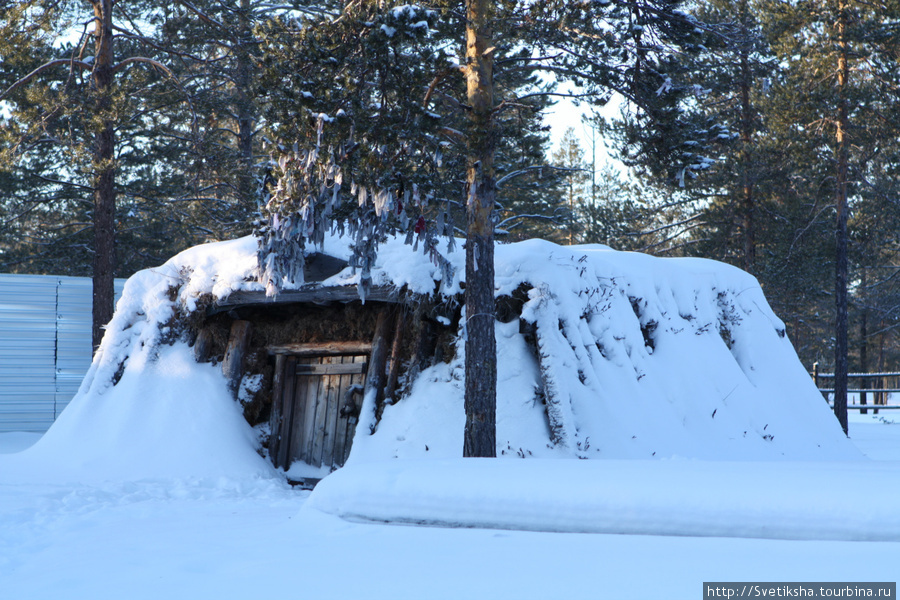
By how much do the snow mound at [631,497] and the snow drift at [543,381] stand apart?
3.06 meters

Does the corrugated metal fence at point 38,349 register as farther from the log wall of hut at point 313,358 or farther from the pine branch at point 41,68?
the log wall of hut at point 313,358

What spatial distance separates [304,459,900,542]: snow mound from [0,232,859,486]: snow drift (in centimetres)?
306

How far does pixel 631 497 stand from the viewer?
16.8 feet

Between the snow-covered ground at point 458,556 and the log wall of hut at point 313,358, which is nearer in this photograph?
the snow-covered ground at point 458,556

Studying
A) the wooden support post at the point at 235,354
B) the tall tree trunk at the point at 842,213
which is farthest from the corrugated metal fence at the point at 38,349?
the tall tree trunk at the point at 842,213

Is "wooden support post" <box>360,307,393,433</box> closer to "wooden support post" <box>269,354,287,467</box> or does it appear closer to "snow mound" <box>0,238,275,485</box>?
"wooden support post" <box>269,354,287,467</box>

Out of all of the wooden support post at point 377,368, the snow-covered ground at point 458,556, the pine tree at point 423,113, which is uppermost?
the pine tree at point 423,113

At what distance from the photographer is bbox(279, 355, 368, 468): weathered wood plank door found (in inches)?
428

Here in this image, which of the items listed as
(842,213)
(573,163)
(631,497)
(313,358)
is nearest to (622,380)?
(313,358)

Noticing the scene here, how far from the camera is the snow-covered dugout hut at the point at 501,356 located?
9.42 metres

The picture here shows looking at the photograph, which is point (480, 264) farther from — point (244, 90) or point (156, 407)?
point (244, 90)

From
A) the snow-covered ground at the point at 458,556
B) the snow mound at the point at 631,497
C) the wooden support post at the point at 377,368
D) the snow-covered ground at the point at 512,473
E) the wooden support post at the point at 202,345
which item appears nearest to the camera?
the snow-covered ground at the point at 458,556

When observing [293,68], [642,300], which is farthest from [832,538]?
[642,300]

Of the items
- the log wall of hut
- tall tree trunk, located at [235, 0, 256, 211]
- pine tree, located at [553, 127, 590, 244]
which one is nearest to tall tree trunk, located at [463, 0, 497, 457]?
the log wall of hut
